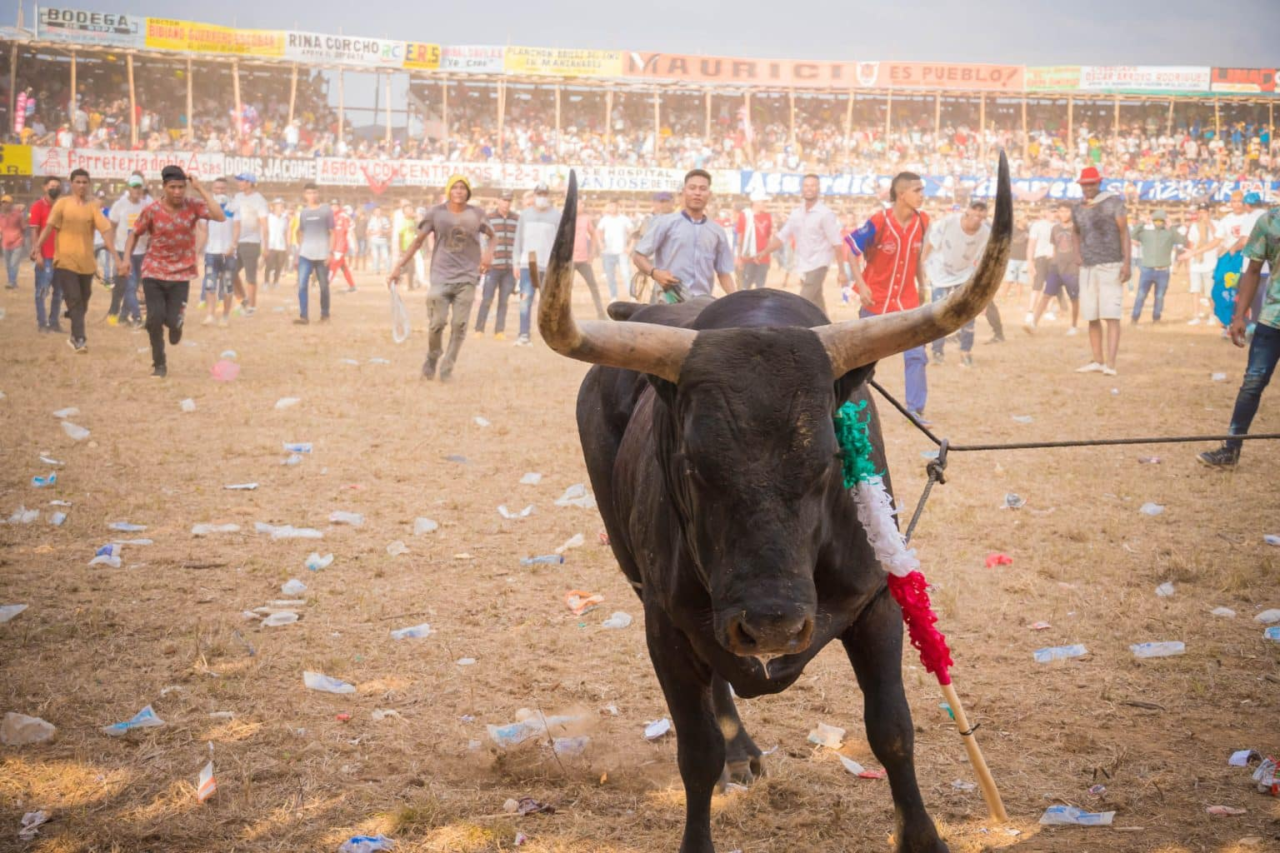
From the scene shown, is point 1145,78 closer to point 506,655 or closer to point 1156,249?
point 1156,249

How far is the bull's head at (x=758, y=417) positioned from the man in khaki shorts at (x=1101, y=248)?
964cm

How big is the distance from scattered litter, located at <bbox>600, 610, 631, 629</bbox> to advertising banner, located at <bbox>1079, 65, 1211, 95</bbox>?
157 ft

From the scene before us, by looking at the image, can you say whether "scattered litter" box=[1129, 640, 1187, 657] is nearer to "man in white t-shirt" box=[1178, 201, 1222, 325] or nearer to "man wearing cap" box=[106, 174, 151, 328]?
"man wearing cap" box=[106, 174, 151, 328]

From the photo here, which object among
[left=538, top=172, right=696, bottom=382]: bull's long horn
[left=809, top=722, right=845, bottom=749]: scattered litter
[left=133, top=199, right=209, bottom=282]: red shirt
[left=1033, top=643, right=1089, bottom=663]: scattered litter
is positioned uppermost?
[left=133, top=199, right=209, bottom=282]: red shirt

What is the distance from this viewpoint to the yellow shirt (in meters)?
12.4

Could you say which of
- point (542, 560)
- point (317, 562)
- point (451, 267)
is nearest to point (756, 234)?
point (451, 267)

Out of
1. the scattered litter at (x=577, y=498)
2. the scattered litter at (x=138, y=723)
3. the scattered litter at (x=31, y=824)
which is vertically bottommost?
the scattered litter at (x=31, y=824)

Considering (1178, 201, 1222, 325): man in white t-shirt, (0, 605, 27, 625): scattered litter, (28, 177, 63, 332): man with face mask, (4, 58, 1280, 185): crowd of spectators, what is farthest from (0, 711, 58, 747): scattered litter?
(4, 58, 1280, 185): crowd of spectators

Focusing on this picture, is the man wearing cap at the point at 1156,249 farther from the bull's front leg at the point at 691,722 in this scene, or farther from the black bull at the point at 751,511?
the bull's front leg at the point at 691,722

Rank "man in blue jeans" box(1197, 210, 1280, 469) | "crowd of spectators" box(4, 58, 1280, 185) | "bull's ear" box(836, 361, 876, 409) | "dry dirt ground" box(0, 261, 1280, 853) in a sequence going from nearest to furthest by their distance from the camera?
1. "bull's ear" box(836, 361, 876, 409)
2. "dry dirt ground" box(0, 261, 1280, 853)
3. "man in blue jeans" box(1197, 210, 1280, 469)
4. "crowd of spectators" box(4, 58, 1280, 185)

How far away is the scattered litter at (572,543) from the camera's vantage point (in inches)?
243

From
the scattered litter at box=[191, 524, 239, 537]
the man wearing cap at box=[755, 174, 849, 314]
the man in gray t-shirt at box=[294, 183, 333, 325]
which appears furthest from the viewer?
the man in gray t-shirt at box=[294, 183, 333, 325]

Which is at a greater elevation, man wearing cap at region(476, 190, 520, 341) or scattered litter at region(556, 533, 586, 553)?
man wearing cap at region(476, 190, 520, 341)

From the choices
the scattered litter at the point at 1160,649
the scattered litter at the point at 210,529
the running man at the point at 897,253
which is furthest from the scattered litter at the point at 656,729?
the running man at the point at 897,253
